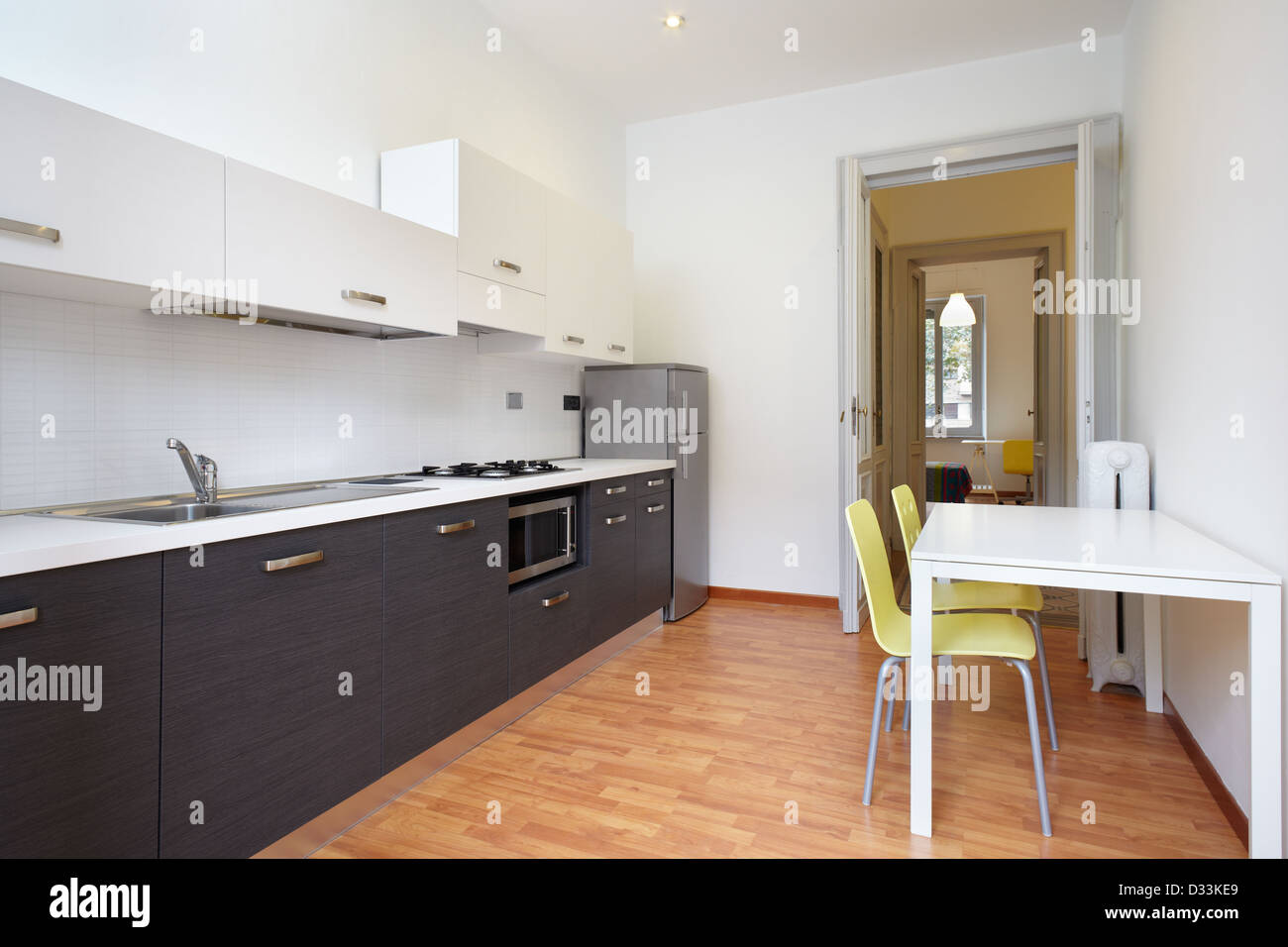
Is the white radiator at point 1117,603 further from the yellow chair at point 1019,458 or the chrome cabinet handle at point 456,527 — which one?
the yellow chair at point 1019,458

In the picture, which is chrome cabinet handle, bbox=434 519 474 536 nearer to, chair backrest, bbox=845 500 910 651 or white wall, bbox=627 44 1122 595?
chair backrest, bbox=845 500 910 651

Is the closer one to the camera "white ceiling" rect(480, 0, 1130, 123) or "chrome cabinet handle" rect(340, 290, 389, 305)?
"chrome cabinet handle" rect(340, 290, 389, 305)

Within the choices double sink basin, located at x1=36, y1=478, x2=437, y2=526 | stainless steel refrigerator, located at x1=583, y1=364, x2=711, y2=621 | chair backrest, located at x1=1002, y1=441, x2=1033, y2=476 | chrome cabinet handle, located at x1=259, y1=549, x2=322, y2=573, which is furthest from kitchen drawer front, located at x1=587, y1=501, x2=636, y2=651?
chair backrest, located at x1=1002, y1=441, x2=1033, y2=476

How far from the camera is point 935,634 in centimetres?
221

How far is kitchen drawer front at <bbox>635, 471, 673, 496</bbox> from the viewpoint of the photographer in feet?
12.1

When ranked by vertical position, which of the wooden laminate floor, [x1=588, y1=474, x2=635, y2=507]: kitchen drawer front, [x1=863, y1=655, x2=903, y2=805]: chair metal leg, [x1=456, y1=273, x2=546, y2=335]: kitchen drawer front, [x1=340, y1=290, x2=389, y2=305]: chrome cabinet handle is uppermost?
[x1=456, y1=273, x2=546, y2=335]: kitchen drawer front

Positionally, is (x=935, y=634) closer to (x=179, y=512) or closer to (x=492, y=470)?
(x=492, y=470)

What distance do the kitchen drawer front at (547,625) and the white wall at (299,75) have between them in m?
1.60

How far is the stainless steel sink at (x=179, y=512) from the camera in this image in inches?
67.8

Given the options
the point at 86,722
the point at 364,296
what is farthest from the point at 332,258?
the point at 86,722

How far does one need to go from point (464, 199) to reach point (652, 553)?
1.94m

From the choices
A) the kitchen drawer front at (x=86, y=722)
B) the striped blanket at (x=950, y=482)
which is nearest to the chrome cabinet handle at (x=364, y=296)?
the kitchen drawer front at (x=86, y=722)

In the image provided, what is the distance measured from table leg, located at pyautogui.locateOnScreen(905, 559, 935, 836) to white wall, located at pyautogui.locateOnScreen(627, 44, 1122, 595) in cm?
229
